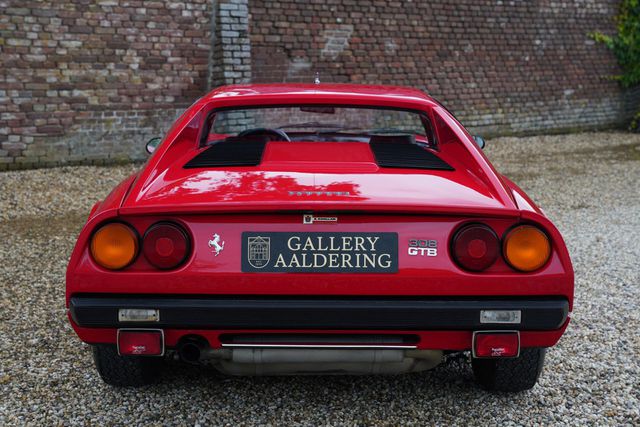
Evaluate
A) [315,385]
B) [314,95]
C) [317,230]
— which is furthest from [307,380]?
[314,95]

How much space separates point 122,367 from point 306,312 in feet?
3.03

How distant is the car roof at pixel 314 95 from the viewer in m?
2.78

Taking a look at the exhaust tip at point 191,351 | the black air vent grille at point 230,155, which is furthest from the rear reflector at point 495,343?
the black air vent grille at point 230,155

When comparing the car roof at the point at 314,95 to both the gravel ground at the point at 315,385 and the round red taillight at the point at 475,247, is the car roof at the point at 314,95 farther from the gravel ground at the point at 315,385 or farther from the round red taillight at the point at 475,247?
the gravel ground at the point at 315,385

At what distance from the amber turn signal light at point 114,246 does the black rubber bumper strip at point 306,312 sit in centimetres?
12

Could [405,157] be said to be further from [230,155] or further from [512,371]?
[512,371]

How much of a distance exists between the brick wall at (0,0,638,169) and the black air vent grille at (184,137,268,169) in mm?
6663

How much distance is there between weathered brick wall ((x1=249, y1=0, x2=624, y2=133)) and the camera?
10.6m

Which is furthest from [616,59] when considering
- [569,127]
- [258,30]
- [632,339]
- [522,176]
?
[632,339]

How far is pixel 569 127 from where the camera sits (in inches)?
572

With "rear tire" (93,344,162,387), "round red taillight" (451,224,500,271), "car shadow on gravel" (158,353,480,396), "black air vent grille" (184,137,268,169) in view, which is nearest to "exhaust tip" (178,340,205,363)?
"rear tire" (93,344,162,387)

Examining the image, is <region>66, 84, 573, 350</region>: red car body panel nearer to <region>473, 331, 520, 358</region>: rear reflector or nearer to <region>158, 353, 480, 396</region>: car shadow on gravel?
<region>473, 331, 520, 358</region>: rear reflector

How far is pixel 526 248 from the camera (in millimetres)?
2135

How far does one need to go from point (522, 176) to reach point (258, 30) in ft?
15.4
